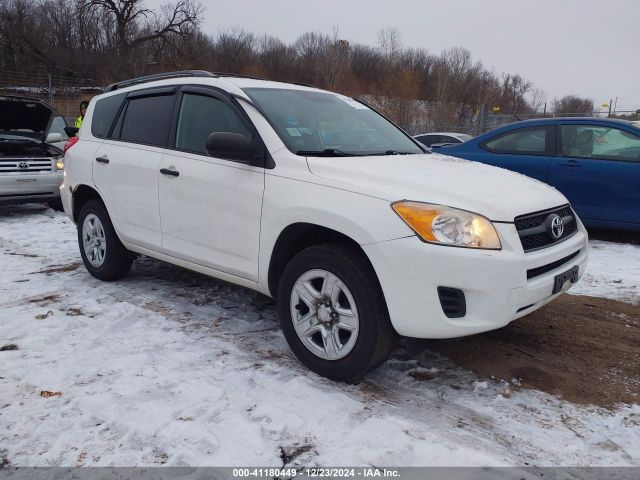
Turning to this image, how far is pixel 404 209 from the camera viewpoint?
8.59ft

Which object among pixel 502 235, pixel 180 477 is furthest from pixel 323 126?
pixel 180 477

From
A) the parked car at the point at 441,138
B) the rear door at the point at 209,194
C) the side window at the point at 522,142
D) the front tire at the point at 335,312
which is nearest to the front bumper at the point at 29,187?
the rear door at the point at 209,194

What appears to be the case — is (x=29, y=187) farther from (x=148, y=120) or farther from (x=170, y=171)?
(x=170, y=171)

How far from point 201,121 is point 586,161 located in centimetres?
476

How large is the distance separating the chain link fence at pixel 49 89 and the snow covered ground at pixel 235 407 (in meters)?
19.5

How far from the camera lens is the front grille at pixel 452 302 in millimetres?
2547

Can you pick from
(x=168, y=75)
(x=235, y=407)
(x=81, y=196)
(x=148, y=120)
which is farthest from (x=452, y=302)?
(x=81, y=196)

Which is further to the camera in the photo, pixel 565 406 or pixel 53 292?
pixel 53 292

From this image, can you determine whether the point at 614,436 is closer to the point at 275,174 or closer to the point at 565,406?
the point at 565,406

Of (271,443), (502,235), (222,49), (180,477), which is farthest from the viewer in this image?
(222,49)

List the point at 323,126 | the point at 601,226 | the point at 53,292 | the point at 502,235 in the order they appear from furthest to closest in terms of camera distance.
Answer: the point at 601,226 < the point at 53,292 < the point at 323,126 < the point at 502,235

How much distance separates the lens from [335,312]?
2865 millimetres

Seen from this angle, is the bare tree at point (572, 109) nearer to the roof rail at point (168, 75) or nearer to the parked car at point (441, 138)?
the parked car at point (441, 138)

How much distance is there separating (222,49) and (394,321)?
5105 centimetres
